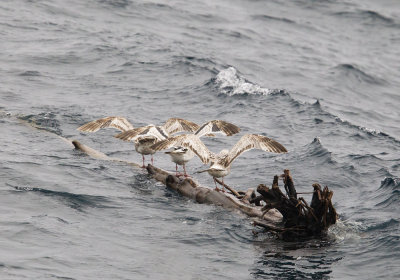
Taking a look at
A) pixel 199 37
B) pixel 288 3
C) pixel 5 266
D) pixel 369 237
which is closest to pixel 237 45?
pixel 199 37

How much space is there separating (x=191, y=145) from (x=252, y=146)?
1.45 m

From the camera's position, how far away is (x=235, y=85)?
91.4 feet

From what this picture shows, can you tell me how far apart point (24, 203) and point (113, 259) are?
10.4 feet

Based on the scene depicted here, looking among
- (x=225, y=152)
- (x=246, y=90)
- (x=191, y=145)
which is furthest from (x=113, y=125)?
(x=246, y=90)

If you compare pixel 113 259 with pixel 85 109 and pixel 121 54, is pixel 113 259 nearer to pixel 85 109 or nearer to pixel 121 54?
pixel 85 109

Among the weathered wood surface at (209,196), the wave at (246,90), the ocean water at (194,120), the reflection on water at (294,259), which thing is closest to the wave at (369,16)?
the ocean water at (194,120)

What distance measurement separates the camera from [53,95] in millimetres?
24641

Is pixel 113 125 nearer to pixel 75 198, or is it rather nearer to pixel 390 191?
pixel 75 198

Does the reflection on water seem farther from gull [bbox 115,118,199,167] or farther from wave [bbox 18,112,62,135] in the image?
wave [bbox 18,112,62,135]

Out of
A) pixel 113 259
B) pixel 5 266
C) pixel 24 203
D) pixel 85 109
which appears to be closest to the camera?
pixel 5 266

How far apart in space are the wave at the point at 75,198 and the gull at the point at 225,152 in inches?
91.6

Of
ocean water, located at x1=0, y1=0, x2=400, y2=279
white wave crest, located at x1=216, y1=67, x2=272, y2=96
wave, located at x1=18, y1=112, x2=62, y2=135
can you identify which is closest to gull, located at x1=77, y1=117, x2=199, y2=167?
ocean water, located at x1=0, y1=0, x2=400, y2=279

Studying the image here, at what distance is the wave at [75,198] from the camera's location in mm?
14516

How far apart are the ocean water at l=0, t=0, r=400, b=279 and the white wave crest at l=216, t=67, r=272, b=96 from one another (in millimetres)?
92
